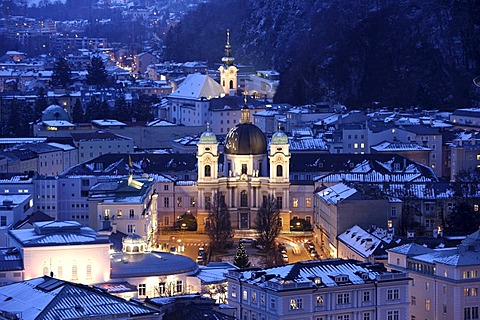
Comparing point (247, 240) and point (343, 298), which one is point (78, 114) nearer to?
point (247, 240)

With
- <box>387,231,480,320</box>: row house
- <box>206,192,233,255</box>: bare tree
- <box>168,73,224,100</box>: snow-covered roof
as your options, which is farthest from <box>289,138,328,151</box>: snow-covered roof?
<box>387,231,480,320</box>: row house

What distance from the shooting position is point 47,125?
122 meters

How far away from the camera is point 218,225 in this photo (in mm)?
87250

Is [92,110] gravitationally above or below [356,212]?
above

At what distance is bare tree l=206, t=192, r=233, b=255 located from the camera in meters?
85.7

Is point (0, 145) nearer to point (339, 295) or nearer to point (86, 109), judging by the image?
point (86, 109)

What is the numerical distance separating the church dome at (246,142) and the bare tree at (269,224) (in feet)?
9.63

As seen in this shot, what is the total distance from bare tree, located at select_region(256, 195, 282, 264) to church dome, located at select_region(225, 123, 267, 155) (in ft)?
9.63

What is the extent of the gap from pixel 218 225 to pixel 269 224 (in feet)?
7.99

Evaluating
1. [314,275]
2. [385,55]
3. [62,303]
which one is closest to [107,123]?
[385,55]

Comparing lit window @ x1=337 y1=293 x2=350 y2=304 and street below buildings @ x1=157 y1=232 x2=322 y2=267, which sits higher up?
lit window @ x1=337 y1=293 x2=350 y2=304

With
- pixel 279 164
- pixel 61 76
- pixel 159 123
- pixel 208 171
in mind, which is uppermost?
pixel 61 76

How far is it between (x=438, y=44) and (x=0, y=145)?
126 feet

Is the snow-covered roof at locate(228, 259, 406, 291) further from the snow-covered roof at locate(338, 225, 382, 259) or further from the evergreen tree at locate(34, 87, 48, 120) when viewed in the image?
the evergreen tree at locate(34, 87, 48, 120)
